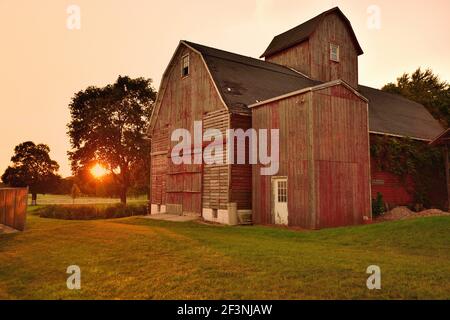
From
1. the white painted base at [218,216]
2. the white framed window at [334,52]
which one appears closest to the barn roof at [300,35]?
the white framed window at [334,52]

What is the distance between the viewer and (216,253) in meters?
9.21

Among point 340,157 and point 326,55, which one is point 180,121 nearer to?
point 340,157

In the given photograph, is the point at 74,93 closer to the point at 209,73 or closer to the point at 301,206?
the point at 209,73

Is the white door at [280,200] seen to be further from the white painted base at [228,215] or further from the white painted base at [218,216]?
the white painted base at [218,216]

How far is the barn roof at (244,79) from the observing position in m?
18.8

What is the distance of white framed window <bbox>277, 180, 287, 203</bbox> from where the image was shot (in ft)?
52.9

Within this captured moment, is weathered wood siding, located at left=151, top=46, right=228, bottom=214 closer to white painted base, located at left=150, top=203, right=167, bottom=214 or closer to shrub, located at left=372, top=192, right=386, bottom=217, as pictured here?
white painted base, located at left=150, top=203, right=167, bottom=214

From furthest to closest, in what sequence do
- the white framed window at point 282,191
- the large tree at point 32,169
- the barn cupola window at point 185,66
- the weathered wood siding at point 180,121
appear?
1. the large tree at point 32,169
2. the barn cupola window at point 185,66
3. the weathered wood siding at point 180,121
4. the white framed window at point 282,191

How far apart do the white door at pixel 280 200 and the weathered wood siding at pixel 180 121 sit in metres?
4.87

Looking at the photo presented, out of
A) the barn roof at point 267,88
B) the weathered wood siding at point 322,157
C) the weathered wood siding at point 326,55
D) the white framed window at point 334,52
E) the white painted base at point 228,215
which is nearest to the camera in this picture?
the weathered wood siding at point 322,157

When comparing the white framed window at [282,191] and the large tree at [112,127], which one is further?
the large tree at [112,127]

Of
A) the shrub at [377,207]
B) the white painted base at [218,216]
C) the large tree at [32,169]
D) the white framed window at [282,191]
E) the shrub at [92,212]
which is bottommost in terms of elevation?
the shrub at [92,212]
